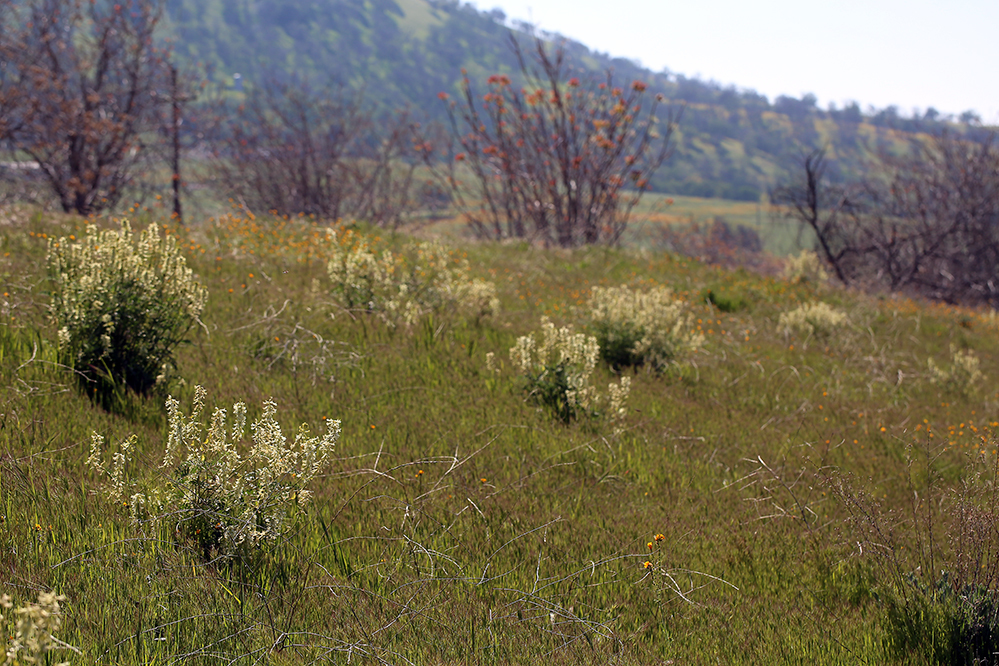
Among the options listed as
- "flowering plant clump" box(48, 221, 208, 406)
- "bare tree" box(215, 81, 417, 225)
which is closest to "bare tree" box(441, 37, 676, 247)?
"bare tree" box(215, 81, 417, 225)

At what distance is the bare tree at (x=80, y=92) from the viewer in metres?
10.9

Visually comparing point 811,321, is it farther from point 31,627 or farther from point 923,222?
point 923,222

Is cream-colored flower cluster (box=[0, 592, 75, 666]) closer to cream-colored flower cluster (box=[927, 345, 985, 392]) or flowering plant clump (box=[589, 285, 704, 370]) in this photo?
flowering plant clump (box=[589, 285, 704, 370])

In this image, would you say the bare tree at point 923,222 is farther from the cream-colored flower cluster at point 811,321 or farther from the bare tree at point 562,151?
the cream-colored flower cluster at point 811,321

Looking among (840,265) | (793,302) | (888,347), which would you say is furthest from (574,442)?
(840,265)

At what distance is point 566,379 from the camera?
4684 millimetres

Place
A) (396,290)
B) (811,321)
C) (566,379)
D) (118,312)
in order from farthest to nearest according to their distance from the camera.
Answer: (811,321) → (396,290) → (566,379) → (118,312)

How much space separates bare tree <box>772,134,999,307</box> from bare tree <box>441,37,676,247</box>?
4.87 m

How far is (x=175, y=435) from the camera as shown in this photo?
277 cm

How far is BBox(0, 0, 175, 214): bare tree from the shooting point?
1089 cm

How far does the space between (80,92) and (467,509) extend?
13800mm

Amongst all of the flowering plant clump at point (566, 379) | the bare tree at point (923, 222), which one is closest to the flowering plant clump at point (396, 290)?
the flowering plant clump at point (566, 379)

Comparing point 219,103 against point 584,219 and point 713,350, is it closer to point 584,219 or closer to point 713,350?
point 584,219

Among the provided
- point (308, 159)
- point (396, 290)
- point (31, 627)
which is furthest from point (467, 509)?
point (308, 159)
